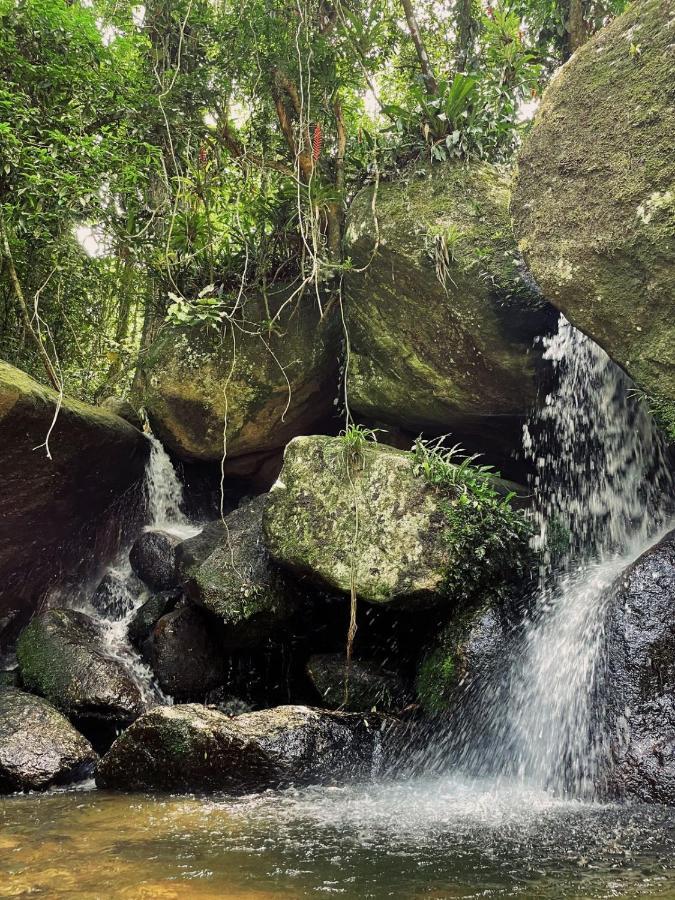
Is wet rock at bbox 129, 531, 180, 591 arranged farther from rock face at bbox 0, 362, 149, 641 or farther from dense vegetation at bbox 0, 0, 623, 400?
dense vegetation at bbox 0, 0, 623, 400

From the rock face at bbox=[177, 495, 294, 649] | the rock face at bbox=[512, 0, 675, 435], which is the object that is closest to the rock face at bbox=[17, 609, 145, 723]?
the rock face at bbox=[177, 495, 294, 649]

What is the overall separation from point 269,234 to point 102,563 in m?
4.56

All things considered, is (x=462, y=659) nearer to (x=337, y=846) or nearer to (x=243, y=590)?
(x=243, y=590)

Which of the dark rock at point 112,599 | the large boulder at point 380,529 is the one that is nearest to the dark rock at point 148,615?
the dark rock at point 112,599

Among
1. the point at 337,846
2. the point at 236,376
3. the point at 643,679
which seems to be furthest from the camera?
the point at 236,376

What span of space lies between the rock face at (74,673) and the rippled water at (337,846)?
1.42 metres

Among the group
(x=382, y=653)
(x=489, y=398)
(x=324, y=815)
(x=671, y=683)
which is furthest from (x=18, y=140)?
(x=671, y=683)

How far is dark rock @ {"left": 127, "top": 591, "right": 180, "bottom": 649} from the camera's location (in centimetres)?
648

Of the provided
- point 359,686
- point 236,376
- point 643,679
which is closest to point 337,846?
point 643,679

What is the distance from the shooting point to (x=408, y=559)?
16.9 ft

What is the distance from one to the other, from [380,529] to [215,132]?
5.29m

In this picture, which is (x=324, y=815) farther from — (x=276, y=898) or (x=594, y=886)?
(x=594, y=886)

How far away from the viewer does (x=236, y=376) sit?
749 cm

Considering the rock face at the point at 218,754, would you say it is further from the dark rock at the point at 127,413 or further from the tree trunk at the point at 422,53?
the tree trunk at the point at 422,53
